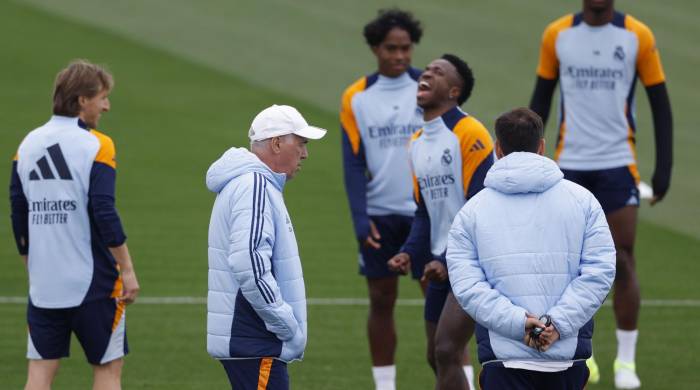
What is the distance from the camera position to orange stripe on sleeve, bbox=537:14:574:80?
9578mm

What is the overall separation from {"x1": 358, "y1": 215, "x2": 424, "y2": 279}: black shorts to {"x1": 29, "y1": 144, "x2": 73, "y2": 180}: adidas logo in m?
2.44

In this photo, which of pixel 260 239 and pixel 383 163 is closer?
pixel 260 239

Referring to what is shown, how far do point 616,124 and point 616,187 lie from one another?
0.44 metres

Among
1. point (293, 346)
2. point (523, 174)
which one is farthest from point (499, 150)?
point (293, 346)

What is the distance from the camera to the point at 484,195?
6074 millimetres

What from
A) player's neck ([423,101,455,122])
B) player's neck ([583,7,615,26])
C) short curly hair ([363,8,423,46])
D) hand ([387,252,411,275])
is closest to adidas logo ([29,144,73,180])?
hand ([387,252,411,275])

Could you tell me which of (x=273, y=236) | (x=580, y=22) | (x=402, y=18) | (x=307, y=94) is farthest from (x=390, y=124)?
(x=307, y=94)

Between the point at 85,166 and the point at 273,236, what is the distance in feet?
4.86

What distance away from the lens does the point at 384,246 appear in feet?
29.6

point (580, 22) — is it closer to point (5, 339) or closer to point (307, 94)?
point (5, 339)

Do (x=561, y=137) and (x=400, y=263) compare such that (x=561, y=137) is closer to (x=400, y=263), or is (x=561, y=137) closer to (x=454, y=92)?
(x=454, y=92)

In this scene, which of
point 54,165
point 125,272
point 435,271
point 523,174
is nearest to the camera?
point 523,174

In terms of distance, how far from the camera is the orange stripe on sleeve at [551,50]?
9.58 m

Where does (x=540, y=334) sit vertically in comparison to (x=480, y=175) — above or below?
below
